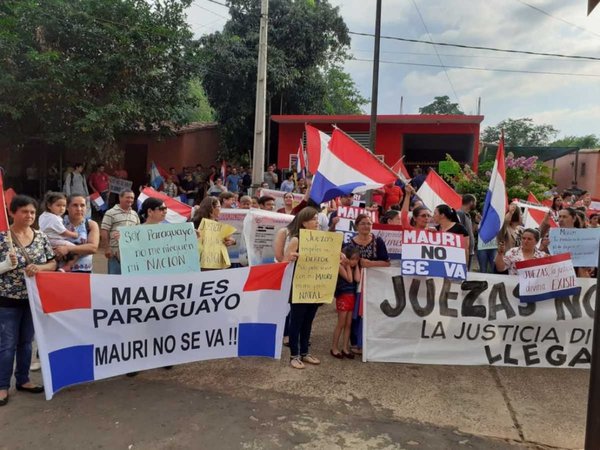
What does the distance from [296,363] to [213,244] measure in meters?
1.51

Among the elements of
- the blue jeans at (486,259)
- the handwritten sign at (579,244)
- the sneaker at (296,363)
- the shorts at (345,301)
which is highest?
the handwritten sign at (579,244)

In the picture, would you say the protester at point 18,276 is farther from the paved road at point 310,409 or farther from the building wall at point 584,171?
the building wall at point 584,171

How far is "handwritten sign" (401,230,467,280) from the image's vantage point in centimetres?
504

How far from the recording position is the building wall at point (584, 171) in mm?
25672

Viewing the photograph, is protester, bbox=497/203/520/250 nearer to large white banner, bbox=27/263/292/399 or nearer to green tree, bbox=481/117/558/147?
large white banner, bbox=27/263/292/399

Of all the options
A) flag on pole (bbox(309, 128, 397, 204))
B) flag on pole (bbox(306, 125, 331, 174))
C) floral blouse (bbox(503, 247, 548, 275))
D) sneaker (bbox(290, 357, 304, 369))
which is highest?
flag on pole (bbox(306, 125, 331, 174))

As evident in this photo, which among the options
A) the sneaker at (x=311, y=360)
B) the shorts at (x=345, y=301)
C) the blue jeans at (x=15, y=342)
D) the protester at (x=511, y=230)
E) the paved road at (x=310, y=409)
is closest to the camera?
the paved road at (x=310, y=409)

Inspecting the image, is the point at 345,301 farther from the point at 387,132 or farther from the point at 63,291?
the point at 387,132

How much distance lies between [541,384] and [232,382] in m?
2.86

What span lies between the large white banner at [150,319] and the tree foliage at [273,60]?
50.1 ft

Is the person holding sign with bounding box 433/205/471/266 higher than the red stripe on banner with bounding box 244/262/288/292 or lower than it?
higher

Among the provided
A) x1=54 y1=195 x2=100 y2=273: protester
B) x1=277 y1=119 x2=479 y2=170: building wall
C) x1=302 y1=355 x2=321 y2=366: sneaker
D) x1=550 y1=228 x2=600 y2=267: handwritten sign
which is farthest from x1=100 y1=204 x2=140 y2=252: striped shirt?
x1=277 y1=119 x2=479 y2=170: building wall

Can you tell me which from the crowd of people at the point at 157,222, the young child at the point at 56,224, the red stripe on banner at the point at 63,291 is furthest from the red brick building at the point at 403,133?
the red stripe on banner at the point at 63,291

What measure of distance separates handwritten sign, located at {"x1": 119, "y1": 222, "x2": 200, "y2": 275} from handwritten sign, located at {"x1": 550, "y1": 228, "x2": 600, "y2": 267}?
397 cm
